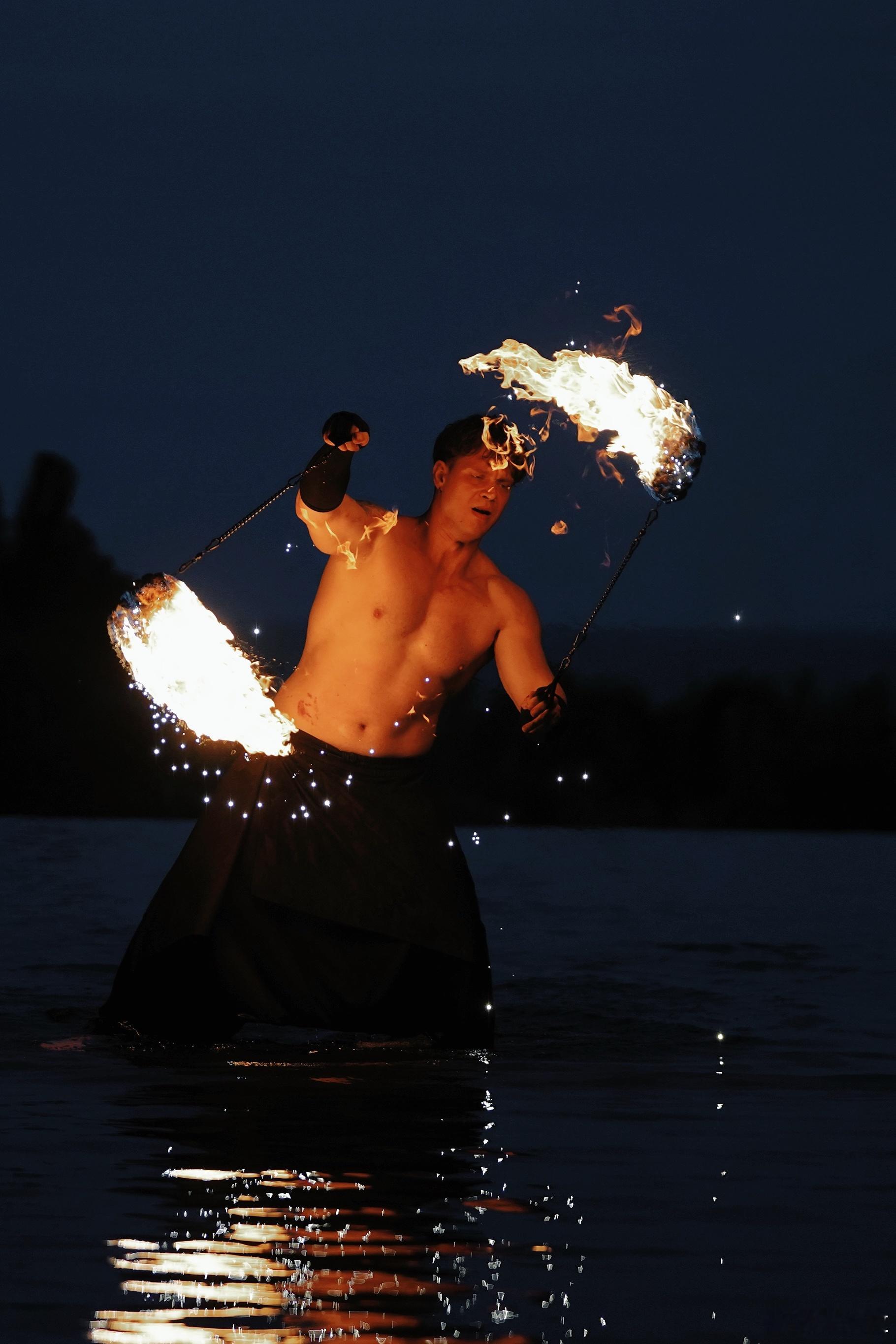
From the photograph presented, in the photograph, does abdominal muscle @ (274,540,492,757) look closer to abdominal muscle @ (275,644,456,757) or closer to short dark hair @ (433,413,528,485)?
abdominal muscle @ (275,644,456,757)

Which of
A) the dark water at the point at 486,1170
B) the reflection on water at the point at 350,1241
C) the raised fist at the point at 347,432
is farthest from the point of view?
the raised fist at the point at 347,432

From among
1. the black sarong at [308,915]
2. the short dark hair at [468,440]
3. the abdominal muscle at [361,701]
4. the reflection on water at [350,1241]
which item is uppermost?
the short dark hair at [468,440]

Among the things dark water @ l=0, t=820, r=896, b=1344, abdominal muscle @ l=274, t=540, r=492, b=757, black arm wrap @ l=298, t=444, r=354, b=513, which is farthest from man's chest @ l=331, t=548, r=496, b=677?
dark water @ l=0, t=820, r=896, b=1344

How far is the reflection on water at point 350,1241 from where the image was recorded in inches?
173

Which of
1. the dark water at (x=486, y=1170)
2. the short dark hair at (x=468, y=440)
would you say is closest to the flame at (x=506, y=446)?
the short dark hair at (x=468, y=440)

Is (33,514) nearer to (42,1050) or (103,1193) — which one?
(42,1050)

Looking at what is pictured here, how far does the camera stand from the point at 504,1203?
219 inches

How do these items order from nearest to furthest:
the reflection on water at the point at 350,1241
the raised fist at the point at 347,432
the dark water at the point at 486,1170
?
the reflection on water at the point at 350,1241, the dark water at the point at 486,1170, the raised fist at the point at 347,432

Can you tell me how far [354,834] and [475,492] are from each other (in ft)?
4.13

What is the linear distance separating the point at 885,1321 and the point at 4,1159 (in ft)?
8.00

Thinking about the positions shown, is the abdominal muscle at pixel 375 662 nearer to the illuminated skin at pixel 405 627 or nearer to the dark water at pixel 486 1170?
the illuminated skin at pixel 405 627

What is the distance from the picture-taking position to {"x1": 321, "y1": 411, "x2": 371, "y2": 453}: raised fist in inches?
313

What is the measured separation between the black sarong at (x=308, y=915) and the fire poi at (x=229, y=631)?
243mm

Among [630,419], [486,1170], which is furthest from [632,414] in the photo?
[486,1170]
